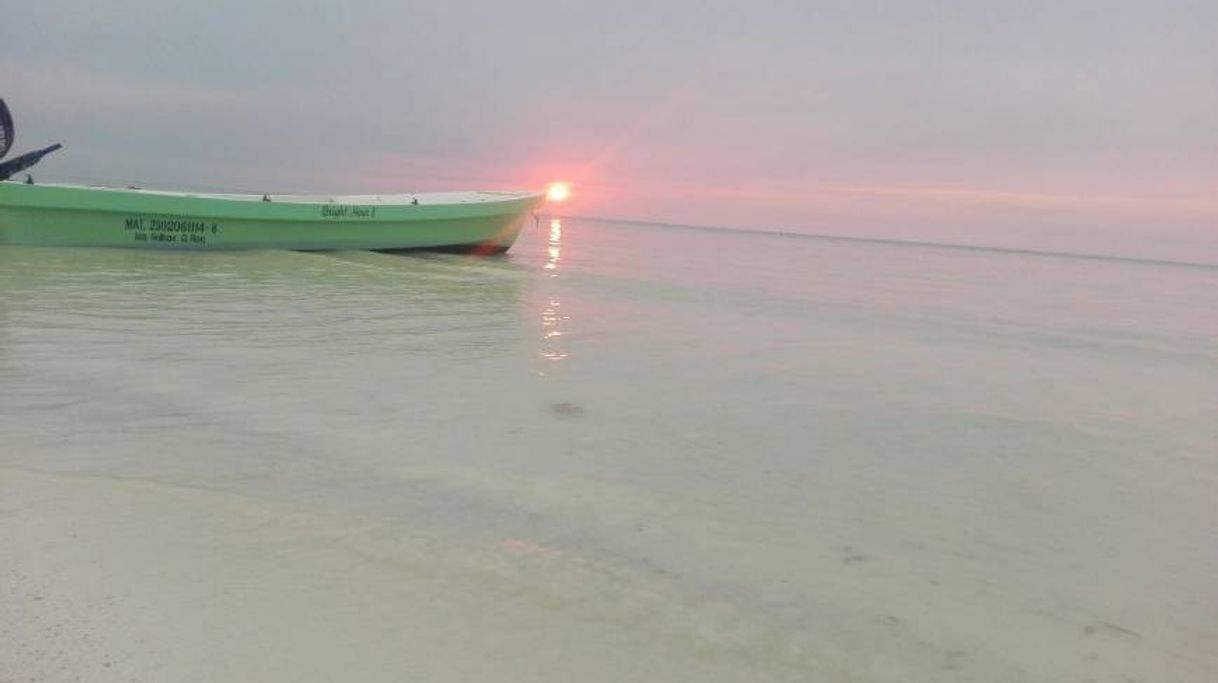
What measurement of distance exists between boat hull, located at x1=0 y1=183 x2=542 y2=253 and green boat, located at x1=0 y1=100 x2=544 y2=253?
15 millimetres

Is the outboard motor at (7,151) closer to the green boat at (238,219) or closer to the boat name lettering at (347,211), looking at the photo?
the green boat at (238,219)

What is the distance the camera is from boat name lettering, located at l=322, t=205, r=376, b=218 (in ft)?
46.0

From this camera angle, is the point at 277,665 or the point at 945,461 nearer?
the point at 277,665

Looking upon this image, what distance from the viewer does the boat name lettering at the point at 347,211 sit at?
14031mm

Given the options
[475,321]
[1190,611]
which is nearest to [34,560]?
[1190,611]

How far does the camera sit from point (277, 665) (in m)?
1.76

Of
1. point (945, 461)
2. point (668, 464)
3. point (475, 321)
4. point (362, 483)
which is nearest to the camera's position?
point (362, 483)

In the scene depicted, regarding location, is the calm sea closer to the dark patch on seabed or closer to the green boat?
the dark patch on seabed

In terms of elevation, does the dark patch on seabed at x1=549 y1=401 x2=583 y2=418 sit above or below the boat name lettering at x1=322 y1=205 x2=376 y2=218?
below

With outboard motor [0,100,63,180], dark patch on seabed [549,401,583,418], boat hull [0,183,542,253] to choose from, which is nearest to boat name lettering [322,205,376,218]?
boat hull [0,183,542,253]

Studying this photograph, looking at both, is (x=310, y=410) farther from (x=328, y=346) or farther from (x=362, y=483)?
(x=328, y=346)

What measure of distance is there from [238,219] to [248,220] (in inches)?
6.4

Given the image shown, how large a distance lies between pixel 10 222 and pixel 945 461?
13.5 metres

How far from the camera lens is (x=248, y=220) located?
Answer: 13.4m
